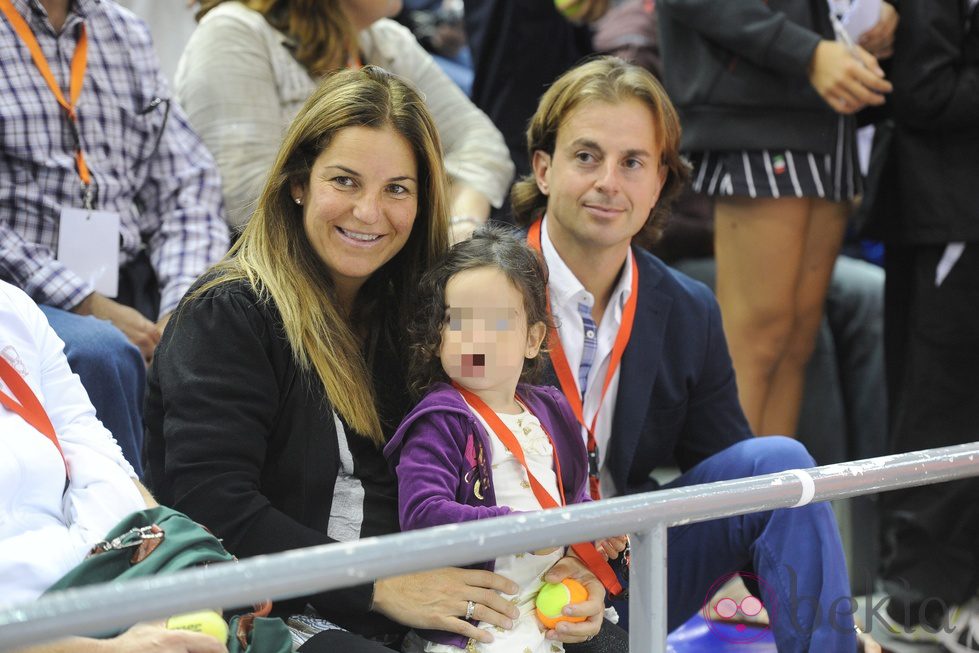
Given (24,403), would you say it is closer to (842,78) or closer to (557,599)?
(557,599)

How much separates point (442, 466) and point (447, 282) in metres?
0.34

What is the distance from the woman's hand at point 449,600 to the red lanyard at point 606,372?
45cm

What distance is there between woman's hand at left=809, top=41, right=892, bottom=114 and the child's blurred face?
4.54 ft

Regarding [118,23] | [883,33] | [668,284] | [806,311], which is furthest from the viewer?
[806,311]

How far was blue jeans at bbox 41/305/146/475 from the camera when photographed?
8.18 ft

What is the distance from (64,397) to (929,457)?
1.32 m

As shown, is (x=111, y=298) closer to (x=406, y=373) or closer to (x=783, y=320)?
(x=406, y=373)

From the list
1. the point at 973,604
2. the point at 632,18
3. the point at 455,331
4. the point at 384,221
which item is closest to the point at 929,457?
the point at 455,331

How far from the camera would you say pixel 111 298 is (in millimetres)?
2918

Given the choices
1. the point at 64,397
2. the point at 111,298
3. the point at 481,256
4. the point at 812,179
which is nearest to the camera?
the point at 64,397

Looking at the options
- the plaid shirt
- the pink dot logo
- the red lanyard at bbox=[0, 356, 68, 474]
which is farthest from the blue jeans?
the pink dot logo

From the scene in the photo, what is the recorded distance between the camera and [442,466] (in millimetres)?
1965

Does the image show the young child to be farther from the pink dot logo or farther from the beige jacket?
the beige jacket

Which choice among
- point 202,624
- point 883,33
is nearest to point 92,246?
point 202,624
